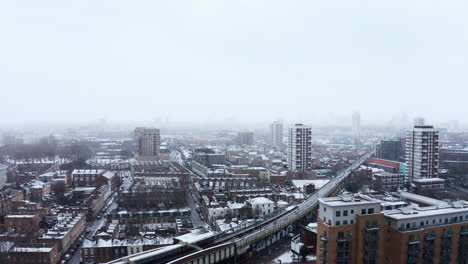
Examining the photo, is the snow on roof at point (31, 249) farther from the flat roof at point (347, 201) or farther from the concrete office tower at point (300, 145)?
the concrete office tower at point (300, 145)

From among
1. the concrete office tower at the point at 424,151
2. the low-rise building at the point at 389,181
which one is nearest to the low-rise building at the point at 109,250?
the low-rise building at the point at 389,181

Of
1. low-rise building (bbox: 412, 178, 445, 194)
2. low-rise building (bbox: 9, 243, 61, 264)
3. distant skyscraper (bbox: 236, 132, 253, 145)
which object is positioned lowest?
low-rise building (bbox: 9, 243, 61, 264)

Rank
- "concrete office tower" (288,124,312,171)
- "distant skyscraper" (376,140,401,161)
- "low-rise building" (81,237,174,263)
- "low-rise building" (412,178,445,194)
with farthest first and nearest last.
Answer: "distant skyscraper" (376,140,401,161) < "concrete office tower" (288,124,312,171) < "low-rise building" (412,178,445,194) < "low-rise building" (81,237,174,263)

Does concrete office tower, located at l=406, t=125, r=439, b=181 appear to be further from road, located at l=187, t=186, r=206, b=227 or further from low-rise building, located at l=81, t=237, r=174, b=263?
low-rise building, located at l=81, t=237, r=174, b=263

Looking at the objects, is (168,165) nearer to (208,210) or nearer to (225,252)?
(208,210)

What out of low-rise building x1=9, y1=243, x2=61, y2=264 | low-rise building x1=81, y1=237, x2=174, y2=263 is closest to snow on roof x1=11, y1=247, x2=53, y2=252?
low-rise building x1=9, y1=243, x2=61, y2=264

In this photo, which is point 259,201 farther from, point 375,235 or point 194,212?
point 375,235

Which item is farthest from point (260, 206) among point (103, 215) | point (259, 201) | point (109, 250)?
point (103, 215)
